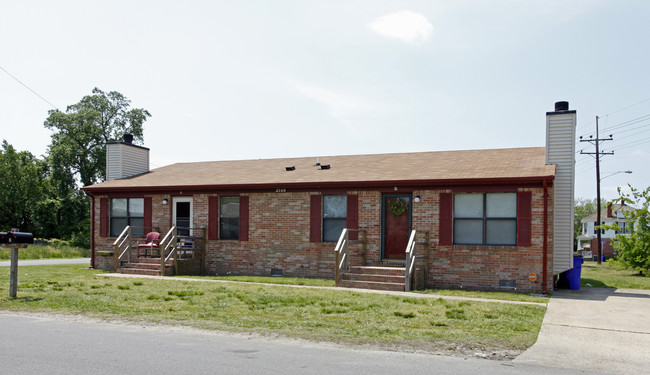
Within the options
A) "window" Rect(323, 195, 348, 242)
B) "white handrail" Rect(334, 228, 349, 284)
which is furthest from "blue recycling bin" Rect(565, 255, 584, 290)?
"window" Rect(323, 195, 348, 242)

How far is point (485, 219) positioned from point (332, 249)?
171 inches

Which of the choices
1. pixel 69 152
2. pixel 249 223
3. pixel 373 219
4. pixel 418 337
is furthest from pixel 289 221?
pixel 69 152

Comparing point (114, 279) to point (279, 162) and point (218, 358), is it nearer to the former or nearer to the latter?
point (279, 162)

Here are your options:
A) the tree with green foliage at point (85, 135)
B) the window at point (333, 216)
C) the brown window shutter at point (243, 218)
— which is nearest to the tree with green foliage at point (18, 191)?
the tree with green foliage at point (85, 135)

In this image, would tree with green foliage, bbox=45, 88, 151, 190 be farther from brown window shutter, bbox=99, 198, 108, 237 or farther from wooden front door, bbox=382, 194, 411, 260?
wooden front door, bbox=382, 194, 411, 260

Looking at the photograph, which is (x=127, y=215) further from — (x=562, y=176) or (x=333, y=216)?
(x=562, y=176)

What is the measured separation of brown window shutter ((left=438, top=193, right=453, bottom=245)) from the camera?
14.6 meters

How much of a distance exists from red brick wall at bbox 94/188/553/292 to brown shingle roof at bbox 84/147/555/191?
1.59 ft

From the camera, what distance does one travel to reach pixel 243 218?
56.5ft

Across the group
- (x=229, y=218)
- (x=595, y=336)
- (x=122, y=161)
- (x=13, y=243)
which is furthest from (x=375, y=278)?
(x=122, y=161)

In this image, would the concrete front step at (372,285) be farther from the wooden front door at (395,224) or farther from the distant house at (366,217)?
the wooden front door at (395,224)

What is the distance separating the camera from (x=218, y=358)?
247 inches

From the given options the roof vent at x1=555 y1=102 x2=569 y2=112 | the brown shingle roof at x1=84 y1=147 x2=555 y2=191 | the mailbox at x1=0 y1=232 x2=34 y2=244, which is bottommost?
the mailbox at x1=0 y1=232 x2=34 y2=244

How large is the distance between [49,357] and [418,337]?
454 cm
